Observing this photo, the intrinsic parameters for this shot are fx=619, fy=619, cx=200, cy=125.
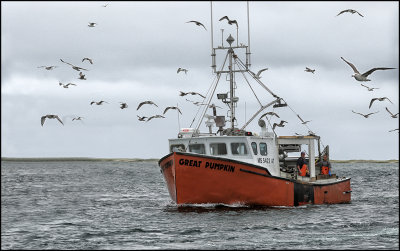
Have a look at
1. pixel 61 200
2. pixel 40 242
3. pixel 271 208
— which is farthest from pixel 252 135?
pixel 61 200

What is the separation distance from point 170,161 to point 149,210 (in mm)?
4375

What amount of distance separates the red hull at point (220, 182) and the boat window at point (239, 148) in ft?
4.27

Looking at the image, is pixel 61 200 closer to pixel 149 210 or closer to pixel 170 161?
pixel 149 210

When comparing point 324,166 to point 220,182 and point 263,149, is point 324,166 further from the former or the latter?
point 220,182

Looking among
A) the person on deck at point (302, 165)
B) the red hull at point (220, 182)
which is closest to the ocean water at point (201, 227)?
the red hull at point (220, 182)

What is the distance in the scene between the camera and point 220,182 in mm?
27625

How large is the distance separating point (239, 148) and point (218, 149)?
0.98 metres

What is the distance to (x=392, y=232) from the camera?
23.3m

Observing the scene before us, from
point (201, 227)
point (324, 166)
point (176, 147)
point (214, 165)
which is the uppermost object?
point (176, 147)

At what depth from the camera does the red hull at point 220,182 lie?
27.4m

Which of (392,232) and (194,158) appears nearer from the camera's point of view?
(392,232)

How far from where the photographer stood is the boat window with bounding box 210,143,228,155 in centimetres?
2877

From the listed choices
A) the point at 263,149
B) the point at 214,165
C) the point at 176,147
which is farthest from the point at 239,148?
the point at 176,147

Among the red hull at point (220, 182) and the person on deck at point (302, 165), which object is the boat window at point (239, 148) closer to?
the red hull at point (220, 182)
